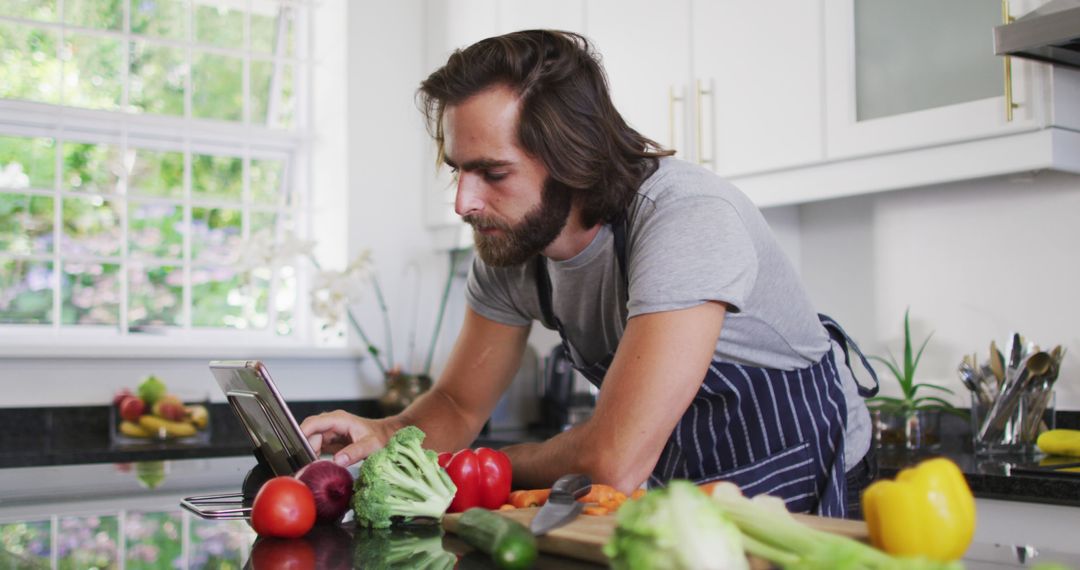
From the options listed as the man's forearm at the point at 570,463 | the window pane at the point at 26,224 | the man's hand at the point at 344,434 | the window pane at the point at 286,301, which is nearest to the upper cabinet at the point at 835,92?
the man's forearm at the point at 570,463

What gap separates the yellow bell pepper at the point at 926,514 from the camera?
892 mm

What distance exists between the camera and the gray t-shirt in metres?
1.54

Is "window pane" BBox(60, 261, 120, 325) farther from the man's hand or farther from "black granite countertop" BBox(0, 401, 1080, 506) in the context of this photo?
the man's hand

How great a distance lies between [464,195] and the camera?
1751 mm

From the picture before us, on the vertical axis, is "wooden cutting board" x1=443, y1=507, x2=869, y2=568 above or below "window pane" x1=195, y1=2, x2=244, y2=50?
below

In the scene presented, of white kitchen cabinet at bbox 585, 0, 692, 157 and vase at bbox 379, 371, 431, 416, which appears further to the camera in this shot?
vase at bbox 379, 371, 431, 416

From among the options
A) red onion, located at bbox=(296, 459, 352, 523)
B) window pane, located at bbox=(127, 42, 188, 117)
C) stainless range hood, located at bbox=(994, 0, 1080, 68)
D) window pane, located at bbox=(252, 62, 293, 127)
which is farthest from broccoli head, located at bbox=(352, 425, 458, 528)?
window pane, located at bbox=(252, 62, 293, 127)

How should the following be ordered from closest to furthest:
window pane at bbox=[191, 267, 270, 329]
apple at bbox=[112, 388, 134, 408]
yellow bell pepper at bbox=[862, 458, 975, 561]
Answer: yellow bell pepper at bbox=[862, 458, 975, 561]
apple at bbox=[112, 388, 134, 408]
window pane at bbox=[191, 267, 270, 329]

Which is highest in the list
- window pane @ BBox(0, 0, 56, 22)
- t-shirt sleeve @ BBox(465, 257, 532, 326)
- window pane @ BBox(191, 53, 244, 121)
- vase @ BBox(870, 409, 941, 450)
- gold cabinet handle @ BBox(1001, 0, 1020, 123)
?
window pane @ BBox(0, 0, 56, 22)

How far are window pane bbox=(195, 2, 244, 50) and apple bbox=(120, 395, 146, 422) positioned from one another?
4.53ft

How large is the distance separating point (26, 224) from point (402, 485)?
9.37 ft

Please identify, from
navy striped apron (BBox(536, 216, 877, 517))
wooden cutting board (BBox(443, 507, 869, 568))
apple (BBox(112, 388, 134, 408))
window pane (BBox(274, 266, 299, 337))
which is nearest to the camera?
wooden cutting board (BBox(443, 507, 869, 568))

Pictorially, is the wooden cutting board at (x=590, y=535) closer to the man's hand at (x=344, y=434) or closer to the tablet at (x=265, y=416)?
the tablet at (x=265, y=416)

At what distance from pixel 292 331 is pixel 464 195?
2514mm
